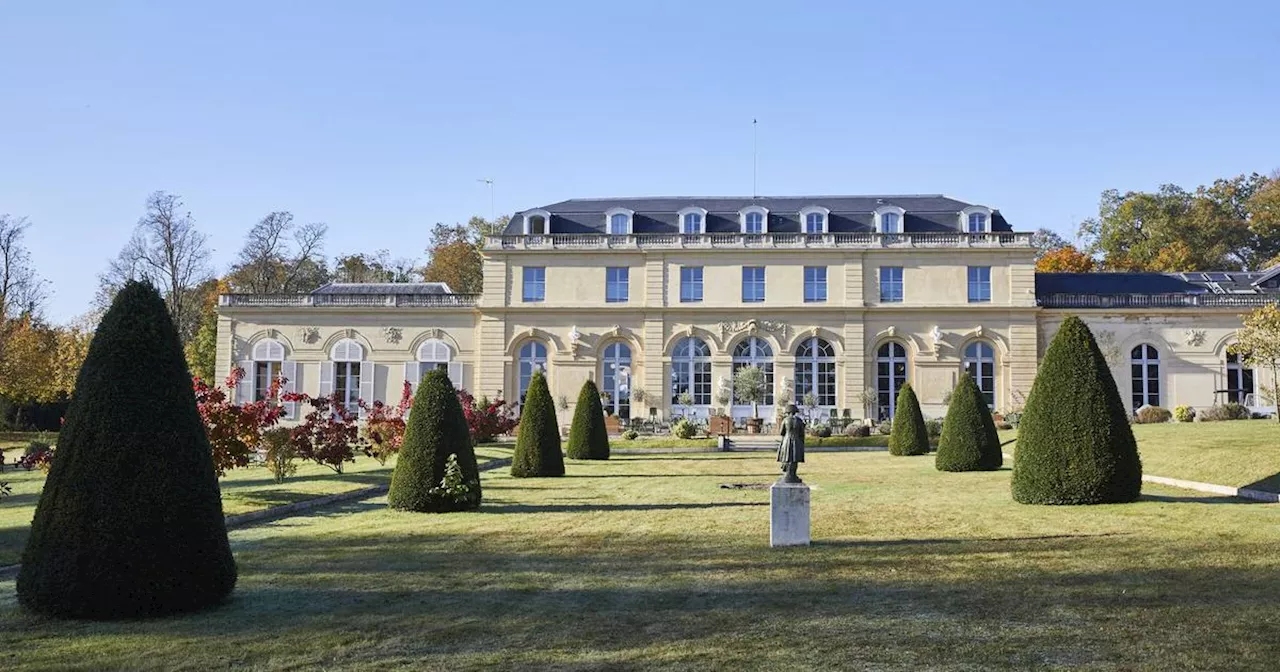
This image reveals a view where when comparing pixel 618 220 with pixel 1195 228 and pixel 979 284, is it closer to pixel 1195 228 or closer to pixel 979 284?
pixel 979 284

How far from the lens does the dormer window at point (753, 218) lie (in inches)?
1615

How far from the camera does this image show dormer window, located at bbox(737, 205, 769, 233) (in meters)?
41.0

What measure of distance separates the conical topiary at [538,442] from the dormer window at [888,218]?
2475 cm

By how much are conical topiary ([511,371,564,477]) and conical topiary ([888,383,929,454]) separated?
9736mm

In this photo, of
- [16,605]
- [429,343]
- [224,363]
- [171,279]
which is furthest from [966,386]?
[171,279]

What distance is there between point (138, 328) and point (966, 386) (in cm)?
1657

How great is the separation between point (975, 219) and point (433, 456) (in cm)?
3227

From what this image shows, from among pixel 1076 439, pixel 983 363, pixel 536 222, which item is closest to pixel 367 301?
pixel 536 222

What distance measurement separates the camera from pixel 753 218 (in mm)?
41250

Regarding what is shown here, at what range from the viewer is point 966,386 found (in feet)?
65.9

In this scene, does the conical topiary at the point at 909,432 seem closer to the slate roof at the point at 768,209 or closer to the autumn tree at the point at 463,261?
the slate roof at the point at 768,209

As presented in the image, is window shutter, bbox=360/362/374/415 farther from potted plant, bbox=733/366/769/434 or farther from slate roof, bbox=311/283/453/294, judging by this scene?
potted plant, bbox=733/366/769/434

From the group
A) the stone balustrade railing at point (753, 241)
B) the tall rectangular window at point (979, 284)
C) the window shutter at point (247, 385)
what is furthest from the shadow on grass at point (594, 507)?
the window shutter at point (247, 385)

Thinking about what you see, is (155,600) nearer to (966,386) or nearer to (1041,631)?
(1041,631)
